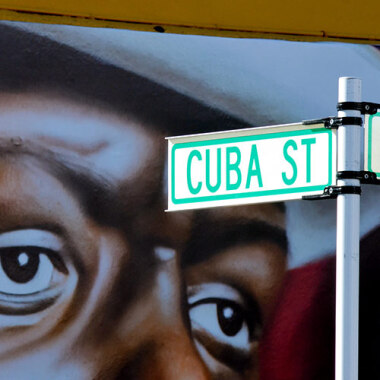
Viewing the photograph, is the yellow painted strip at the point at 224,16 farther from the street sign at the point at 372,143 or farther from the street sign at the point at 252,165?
the street sign at the point at 372,143

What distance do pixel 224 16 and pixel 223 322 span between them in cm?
177

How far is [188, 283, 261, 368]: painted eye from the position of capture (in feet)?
19.5

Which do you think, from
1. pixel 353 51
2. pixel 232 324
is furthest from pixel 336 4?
pixel 232 324

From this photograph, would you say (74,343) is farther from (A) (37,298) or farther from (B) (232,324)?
(B) (232,324)

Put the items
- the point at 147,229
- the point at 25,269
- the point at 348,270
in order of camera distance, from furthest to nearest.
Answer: the point at 147,229 < the point at 25,269 < the point at 348,270

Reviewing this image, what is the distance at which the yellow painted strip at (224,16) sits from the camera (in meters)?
5.94

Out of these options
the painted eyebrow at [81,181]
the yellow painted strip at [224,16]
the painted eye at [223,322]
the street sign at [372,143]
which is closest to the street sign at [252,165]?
the street sign at [372,143]

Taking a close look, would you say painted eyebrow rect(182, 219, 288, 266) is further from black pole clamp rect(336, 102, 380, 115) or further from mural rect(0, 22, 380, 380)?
black pole clamp rect(336, 102, 380, 115)

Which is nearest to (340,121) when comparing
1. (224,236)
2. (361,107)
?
(361,107)

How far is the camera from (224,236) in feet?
19.7

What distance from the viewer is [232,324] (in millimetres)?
6000

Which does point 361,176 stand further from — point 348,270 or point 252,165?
point 252,165

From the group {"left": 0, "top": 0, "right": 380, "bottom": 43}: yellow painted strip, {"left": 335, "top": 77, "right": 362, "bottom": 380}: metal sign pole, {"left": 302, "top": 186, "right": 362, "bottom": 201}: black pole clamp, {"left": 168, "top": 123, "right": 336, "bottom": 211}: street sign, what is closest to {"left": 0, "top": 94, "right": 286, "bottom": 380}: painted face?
{"left": 0, "top": 0, "right": 380, "bottom": 43}: yellow painted strip

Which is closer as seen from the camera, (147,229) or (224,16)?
A: (147,229)
